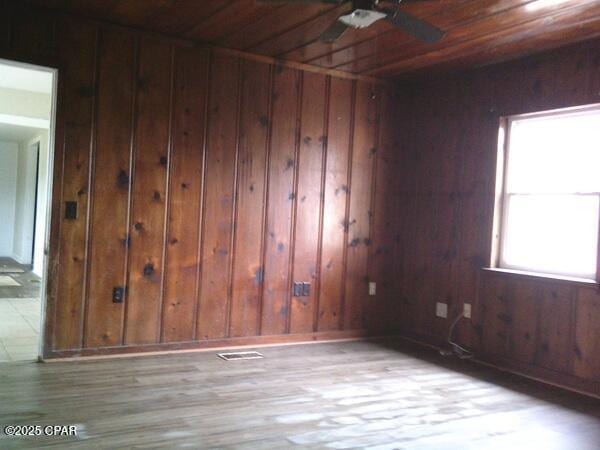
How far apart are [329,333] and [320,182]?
1.37 metres

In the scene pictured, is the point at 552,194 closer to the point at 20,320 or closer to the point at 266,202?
the point at 266,202

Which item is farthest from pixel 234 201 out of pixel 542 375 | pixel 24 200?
pixel 24 200

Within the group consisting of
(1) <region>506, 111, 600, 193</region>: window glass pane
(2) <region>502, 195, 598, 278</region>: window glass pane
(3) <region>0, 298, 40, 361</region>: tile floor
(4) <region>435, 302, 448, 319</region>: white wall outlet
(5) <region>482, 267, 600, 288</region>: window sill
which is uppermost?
(1) <region>506, 111, 600, 193</region>: window glass pane

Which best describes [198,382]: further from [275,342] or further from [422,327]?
[422,327]

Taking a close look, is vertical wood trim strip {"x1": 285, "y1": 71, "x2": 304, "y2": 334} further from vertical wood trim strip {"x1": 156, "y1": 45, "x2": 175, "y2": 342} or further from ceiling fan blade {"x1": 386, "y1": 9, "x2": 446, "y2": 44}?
ceiling fan blade {"x1": 386, "y1": 9, "x2": 446, "y2": 44}

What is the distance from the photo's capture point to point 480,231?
15.3 ft

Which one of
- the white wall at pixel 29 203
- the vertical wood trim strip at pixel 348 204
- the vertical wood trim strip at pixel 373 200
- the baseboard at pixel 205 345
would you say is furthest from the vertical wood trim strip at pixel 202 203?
the white wall at pixel 29 203

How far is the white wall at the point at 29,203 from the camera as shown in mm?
8961

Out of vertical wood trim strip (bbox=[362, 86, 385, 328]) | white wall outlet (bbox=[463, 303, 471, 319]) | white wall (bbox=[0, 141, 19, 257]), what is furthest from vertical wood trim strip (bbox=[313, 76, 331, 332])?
white wall (bbox=[0, 141, 19, 257])

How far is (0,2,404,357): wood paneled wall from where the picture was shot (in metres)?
4.02

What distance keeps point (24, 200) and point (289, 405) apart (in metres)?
9.15

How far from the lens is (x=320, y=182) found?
5.05m

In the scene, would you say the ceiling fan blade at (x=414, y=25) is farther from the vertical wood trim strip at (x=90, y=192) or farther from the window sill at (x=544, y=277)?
the vertical wood trim strip at (x=90, y=192)

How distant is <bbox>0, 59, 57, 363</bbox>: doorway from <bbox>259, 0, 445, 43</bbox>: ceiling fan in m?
2.10
